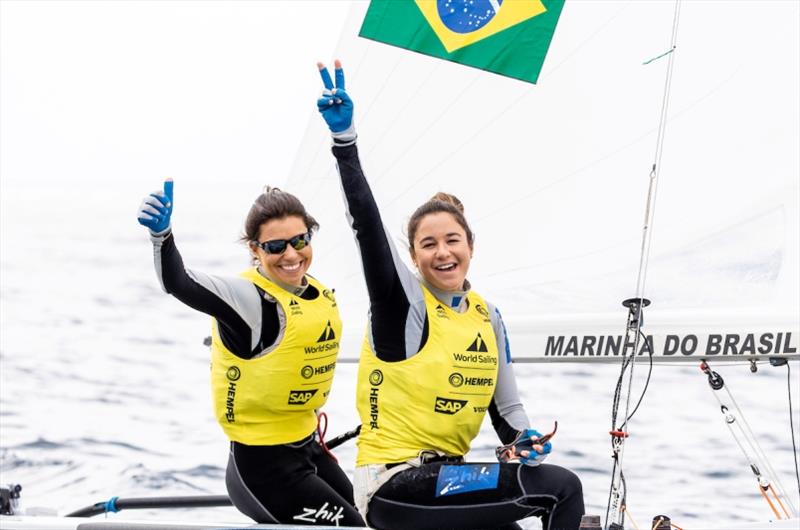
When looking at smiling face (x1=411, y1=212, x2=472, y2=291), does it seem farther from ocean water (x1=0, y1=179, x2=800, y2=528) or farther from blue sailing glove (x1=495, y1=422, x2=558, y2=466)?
ocean water (x1=0, y1=179, x2=800, y2=528)

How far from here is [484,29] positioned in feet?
11.2

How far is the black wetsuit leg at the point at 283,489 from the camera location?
107 inches

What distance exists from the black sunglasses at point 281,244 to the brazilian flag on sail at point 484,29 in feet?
3.05

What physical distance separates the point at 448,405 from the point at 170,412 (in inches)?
177

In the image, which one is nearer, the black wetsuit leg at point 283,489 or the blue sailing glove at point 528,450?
the blue sailing glove at point 528,450

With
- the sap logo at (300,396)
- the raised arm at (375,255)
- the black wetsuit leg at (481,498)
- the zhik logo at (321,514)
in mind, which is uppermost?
the raised arm at (375,255)

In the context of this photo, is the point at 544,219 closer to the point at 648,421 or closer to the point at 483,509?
the point at 483,509

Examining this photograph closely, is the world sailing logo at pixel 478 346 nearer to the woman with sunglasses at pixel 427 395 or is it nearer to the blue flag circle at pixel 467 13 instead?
the woman with sunglasses at pixel 427 395

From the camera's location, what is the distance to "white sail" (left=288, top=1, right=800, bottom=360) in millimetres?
3291

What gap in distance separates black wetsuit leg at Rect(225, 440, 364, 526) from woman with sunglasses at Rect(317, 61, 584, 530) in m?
0.22

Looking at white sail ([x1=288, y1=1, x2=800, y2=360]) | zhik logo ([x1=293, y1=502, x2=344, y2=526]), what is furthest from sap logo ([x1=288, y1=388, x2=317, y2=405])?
white sail ([x1=288, y1=1, x2=800, y2=360])

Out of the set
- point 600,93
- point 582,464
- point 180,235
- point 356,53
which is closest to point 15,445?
point 582,464

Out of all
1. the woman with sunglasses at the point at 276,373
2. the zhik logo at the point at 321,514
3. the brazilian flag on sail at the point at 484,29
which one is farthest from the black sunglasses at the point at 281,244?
the brazilian flag on sail at the point at 484,29

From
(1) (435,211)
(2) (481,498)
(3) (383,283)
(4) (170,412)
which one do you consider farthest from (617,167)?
(4) (170,412)
